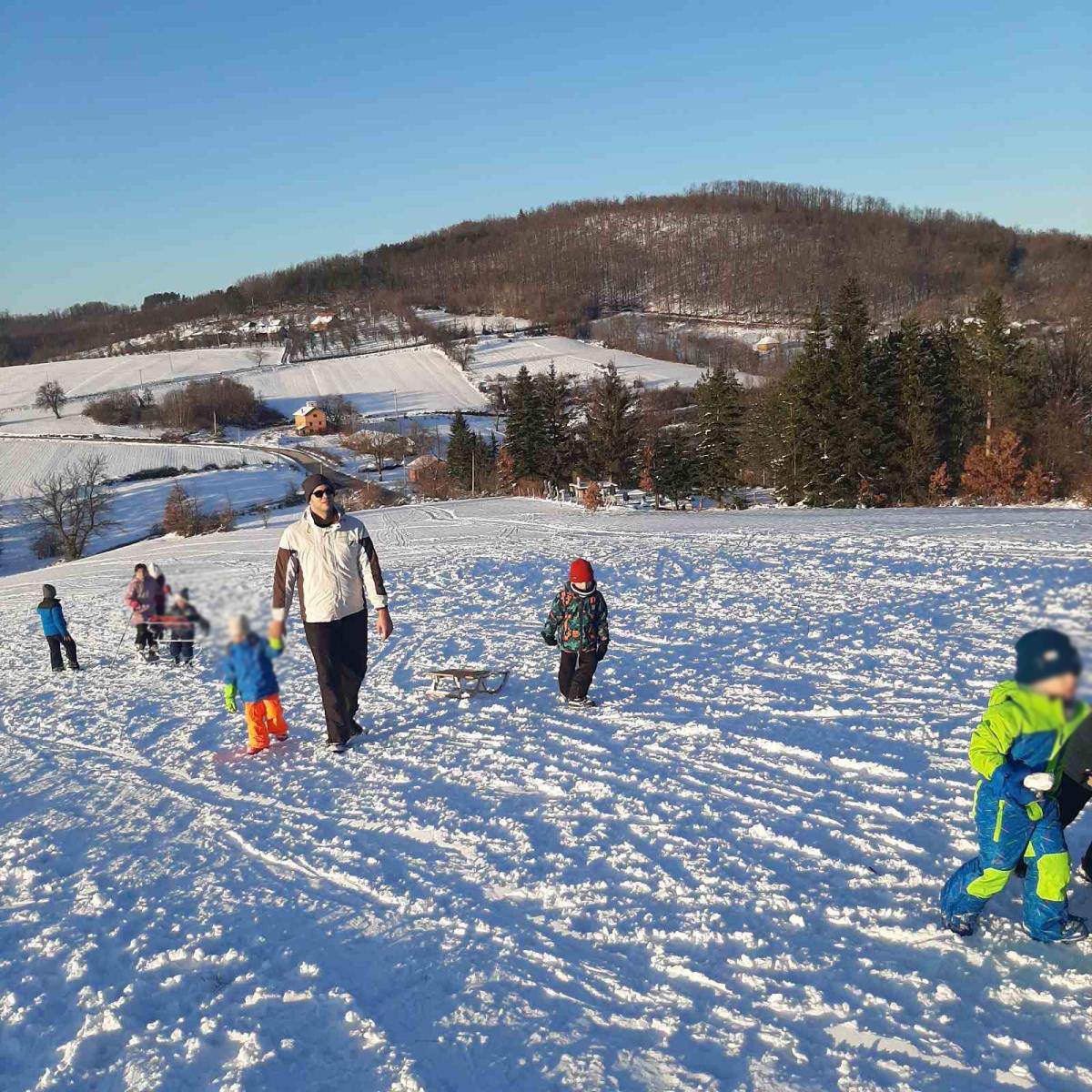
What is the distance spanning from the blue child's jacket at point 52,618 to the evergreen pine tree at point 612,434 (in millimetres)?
39335

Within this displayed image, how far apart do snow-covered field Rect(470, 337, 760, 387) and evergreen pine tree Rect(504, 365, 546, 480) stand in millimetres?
60901

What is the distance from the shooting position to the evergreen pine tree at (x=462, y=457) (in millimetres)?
57625

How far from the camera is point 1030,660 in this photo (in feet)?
5.46

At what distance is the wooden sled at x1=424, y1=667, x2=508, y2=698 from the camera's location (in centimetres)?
954

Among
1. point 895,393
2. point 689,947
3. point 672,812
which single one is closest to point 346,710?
point 672,812

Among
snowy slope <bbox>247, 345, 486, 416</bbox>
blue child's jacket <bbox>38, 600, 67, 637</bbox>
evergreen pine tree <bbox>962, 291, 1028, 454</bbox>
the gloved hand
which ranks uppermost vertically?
snowy slope <bbox>247, 345, 486, 416</bbox>

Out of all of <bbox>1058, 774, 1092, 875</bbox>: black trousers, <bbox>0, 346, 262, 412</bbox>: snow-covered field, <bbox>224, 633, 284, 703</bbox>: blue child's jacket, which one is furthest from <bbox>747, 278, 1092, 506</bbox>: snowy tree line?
<bbox>0, 346, 262, 412</bbox>: snow-covered field

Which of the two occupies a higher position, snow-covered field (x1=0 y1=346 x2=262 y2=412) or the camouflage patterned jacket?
snow-covered field (x1=0 y1=346 x2=262 y2=412)

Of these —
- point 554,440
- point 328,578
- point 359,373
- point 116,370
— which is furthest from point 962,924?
point 116,370

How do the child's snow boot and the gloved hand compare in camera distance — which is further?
the child's snow boot

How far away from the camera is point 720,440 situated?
1731 inches

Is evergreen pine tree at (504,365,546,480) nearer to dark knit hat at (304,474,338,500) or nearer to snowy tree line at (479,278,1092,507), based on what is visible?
snowy tree line at (479,278,1092,507)

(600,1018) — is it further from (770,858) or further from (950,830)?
(950,830)

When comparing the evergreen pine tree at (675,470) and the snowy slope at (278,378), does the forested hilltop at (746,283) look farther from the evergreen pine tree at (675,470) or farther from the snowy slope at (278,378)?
the evergreen pine tree at (675,470)
